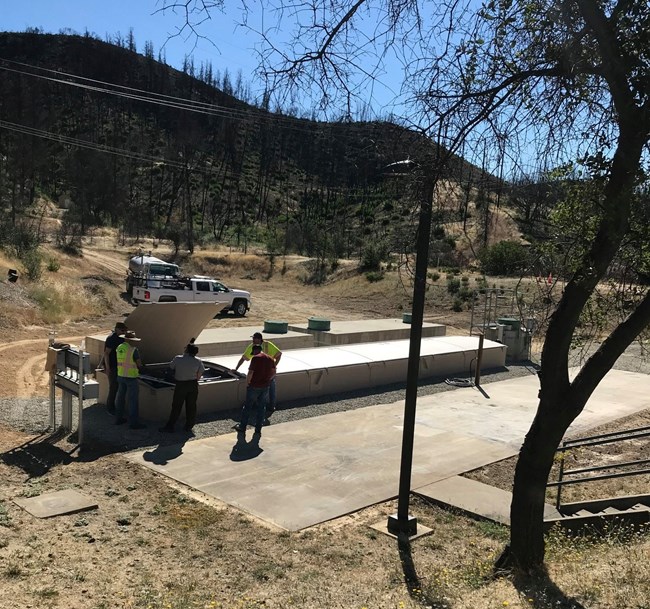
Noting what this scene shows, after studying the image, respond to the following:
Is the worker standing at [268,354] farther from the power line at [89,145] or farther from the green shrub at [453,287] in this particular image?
the power line at [89,145]

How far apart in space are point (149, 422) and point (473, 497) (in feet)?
18.2

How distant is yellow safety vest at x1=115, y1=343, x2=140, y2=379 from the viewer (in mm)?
10391

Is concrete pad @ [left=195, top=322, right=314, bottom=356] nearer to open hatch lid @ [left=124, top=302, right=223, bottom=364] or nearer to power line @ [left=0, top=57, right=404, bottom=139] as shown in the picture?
open hatch lid @ [left=124, top=302, right=223, bottom=364]

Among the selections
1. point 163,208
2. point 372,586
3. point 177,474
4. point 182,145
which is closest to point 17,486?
point 177,474

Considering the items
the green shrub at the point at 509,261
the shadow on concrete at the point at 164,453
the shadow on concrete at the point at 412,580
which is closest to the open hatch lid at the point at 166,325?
the shadow on concrete at the point at 164,453

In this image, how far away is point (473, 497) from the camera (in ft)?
27.7

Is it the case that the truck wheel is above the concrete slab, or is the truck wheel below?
below

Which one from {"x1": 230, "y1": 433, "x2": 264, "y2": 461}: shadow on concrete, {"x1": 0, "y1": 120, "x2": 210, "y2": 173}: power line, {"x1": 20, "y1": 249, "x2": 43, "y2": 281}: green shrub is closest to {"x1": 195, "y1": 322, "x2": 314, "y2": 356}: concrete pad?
{"x1": 230, "y1": 433, "x2": 264, "y2": 461}: shadow on concrete

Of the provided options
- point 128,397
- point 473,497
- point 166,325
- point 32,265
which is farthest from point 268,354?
point 32,265

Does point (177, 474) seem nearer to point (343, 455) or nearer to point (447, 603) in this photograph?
point (343, 455)

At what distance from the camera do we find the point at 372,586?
19.1ft

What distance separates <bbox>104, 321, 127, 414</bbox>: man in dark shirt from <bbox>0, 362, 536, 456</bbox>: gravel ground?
42 cm

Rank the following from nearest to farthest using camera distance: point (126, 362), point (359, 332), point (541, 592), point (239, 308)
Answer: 1. point (541, 592)
2. point (126, 362)
3. point (359, 332)
4. point (239, 308)

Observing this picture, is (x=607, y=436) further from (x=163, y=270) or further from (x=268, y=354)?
(x=163, y=270)
